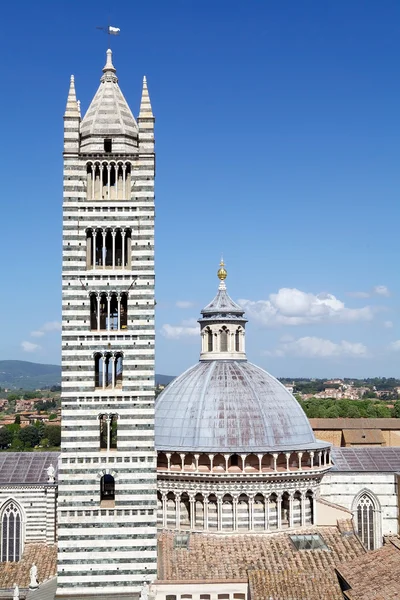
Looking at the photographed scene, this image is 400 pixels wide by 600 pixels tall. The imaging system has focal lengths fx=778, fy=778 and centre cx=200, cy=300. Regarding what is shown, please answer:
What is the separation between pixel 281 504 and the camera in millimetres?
37875

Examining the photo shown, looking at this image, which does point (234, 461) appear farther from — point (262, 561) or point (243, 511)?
point (262, 561)

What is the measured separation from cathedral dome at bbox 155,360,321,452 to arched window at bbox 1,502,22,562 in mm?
9175

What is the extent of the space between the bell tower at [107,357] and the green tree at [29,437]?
265 ft

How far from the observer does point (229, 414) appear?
127 ft

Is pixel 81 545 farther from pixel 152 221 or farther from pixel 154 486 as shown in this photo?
pixel 152 221

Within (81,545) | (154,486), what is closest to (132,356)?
(154,486)

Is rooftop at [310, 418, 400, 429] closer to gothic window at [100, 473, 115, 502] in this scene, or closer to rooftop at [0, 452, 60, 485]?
rooftop at [0, 452, 60, 485]

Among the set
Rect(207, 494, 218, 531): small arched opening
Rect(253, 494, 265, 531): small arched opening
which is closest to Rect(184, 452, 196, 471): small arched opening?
Rect(207, 494, 218, 531): small arched opening

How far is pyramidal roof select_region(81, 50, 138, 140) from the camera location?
3444cm

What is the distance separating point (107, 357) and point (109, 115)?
35.5 ft

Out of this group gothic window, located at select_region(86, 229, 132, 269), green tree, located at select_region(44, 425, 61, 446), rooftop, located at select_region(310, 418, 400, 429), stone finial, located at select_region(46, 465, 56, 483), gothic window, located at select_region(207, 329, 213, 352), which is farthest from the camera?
green tree, located at select_region(44, 425, 61, 446)

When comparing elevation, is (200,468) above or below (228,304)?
below

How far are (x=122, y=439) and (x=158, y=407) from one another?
7776 mm

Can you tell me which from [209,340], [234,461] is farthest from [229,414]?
[209,340]
